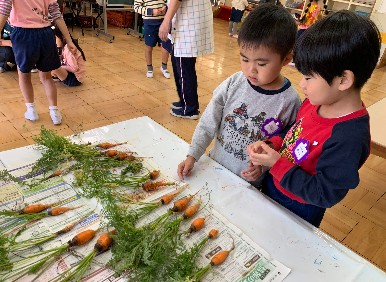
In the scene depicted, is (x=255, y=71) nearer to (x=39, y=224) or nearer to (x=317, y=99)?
(x=317, y=99)

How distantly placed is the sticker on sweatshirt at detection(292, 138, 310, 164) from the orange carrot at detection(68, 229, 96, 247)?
60cm

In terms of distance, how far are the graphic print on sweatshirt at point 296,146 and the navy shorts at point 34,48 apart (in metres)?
1.94

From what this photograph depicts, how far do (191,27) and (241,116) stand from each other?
5.39 feet

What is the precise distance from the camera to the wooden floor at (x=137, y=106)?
1.97m

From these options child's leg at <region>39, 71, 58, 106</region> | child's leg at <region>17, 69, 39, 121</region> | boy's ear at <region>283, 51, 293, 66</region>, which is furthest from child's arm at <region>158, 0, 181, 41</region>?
boy's ear at <region>283, 51, 293, 66</region>

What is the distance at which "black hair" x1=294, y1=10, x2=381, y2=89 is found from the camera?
2.43 ft

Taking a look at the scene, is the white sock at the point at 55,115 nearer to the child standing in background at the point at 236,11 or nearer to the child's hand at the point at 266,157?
the child's hand at the point at 266,157

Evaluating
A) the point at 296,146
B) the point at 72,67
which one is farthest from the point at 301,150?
the point at 72,67

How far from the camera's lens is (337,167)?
0.80 meters

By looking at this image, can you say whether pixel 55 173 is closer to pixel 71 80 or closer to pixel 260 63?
pixel 260 63

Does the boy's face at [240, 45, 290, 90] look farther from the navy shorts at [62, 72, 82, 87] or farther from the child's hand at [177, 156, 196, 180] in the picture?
the navy shorts at [62, 72, 82, 87]

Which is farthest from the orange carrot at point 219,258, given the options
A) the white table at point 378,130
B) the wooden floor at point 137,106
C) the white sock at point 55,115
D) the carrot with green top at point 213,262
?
the white sock at point 55,115

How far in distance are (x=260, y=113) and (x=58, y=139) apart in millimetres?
704

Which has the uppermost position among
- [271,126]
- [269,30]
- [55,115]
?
[269,30]
